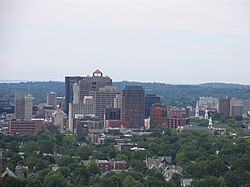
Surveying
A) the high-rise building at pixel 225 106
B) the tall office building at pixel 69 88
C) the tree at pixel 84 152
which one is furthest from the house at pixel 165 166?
the high-rise building at pixel 225 106

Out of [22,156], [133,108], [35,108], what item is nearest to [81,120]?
[133,108]

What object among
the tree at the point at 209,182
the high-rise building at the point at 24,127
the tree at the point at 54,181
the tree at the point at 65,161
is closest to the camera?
the tree at the point at 209,182

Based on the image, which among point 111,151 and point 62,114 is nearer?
point 111,151

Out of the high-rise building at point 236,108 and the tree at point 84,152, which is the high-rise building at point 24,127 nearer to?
the tree at point 84,152

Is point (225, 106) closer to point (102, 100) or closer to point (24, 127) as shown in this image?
point (102, 100)

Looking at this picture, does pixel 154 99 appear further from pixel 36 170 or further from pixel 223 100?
pixel 36 170

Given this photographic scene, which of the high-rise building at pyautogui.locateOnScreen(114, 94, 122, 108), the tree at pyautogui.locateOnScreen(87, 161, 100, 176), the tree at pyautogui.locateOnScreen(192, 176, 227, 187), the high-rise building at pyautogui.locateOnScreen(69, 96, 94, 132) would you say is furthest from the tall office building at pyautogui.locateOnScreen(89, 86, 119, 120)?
the tree at pyautogui.locateOnScreen(192, 176, 227, 187)
